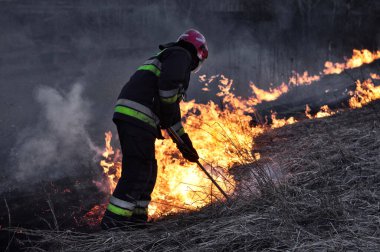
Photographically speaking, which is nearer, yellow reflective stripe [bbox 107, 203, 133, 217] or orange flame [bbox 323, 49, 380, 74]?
yellow reflective stripe [bbox 107, 203, 133, 217]

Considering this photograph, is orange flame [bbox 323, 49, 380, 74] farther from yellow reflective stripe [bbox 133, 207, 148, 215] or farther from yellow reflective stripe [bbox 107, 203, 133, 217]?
yellow reflective stripe [bbox 107, 203, 133, 217]

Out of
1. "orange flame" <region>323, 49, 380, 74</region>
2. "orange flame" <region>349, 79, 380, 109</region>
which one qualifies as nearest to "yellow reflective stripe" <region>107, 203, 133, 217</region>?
"orange flame" <region>349, 79, 380, 109</region>

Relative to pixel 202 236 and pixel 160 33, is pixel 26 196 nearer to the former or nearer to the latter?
pixel 202 236

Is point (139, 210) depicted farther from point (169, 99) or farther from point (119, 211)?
point (169, 99)

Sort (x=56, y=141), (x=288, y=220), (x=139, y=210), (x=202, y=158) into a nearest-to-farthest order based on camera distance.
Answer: (x=288, y=220)
(x=139, y=210)
(x=202, y=158)
(x=56, y=141)

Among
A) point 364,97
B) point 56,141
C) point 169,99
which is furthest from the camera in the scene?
point 364,97

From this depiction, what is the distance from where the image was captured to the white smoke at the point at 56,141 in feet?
19.1

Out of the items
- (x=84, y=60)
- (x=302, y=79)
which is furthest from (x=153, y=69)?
(x=302, y=79)

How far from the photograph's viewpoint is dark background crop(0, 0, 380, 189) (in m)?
6.40

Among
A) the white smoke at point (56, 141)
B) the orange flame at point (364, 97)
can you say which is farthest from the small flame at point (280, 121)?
the white smoke at point (56, 141)

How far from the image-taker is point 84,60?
758 cm

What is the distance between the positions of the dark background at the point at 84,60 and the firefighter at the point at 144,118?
231 cm

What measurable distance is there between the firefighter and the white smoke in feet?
7.53

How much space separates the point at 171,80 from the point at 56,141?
3569 mm
